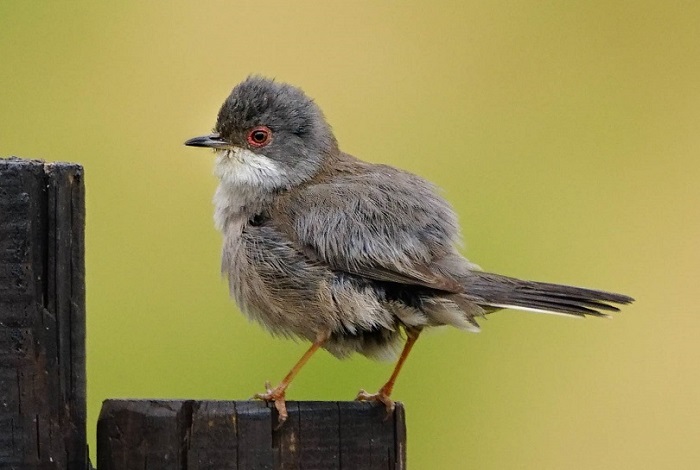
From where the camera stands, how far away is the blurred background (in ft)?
22.0

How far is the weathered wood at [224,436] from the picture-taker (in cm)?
331

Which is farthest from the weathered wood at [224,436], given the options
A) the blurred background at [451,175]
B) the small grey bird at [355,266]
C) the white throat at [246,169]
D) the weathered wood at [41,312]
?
the blurred background at [451,175]

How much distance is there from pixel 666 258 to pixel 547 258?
735mm

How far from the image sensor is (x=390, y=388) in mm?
4383

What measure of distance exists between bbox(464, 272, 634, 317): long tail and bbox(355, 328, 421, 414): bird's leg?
13.0 inches

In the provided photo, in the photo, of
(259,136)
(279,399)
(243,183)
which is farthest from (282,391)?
(259,136)

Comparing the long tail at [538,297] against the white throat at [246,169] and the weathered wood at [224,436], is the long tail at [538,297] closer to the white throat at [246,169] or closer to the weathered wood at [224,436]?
the white throat at [246,169]

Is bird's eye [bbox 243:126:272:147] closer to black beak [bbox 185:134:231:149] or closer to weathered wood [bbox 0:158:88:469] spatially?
black beak [bbox 185:134:231:149]

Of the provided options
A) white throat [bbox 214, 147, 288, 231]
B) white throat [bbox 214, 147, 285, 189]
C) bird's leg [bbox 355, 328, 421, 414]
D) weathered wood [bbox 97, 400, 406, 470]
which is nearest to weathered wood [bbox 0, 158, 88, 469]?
weathered wood [bbox 97, 400, 406, 470]

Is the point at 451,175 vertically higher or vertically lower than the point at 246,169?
higher

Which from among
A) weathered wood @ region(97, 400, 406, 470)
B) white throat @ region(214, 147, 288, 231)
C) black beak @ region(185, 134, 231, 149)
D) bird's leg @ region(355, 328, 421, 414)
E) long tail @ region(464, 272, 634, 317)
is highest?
black beak @ region(185, 134, 231, 149)

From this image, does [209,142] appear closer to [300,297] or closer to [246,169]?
[246,169]

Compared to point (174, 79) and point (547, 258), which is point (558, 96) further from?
point (174, 79)

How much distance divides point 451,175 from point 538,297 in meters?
2.89
